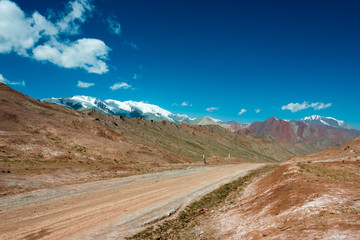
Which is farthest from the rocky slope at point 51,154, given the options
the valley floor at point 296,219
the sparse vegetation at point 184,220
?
the valley floor at point 296,219

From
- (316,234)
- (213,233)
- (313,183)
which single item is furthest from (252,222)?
(313,183)

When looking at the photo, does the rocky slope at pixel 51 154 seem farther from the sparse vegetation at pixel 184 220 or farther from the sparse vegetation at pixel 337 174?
the sparse vegetation at pixel 337 174

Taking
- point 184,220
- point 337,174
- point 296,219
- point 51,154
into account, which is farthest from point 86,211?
point 51,154

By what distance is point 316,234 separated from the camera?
17.7 feet

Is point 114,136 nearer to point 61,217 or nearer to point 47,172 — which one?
point 47,172

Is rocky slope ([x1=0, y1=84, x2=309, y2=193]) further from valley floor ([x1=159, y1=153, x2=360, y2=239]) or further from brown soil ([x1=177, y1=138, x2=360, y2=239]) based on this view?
brown soil ([x1=177, y1=138, x2=360, y2=239])

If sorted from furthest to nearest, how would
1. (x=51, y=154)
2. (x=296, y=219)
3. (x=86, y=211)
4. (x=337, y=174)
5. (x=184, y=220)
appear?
(x=51, y=154), (x=337, y=174), (x=86, y=211), (x=184, y=220), (x=296, y=219)

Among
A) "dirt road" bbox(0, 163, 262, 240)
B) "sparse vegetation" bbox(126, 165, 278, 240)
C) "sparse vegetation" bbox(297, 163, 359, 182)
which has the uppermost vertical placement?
"sparse vegetation" bbox(297, 163, 359, 182)

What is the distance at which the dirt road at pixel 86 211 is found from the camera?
8641 millimetres

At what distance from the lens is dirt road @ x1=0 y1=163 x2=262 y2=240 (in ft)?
28.3

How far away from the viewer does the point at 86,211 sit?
11.2 m

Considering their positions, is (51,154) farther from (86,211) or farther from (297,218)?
(297,218)

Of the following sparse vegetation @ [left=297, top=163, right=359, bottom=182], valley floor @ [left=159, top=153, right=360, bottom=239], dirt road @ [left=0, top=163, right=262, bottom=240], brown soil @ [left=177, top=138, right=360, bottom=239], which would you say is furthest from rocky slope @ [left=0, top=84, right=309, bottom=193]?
sparse vegetation @ [left=297, top=163, right=359, bottom=182]

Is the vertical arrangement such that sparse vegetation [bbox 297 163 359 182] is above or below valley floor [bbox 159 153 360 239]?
above
